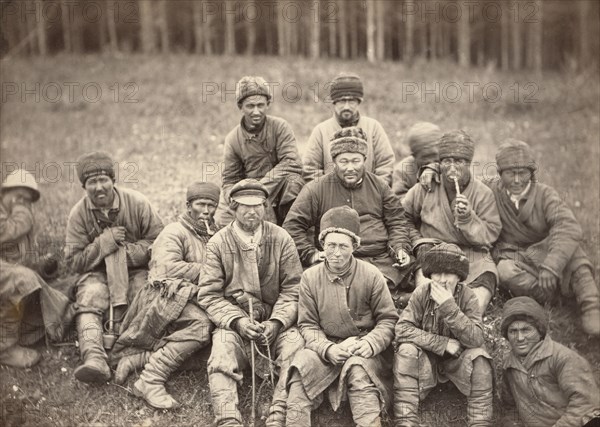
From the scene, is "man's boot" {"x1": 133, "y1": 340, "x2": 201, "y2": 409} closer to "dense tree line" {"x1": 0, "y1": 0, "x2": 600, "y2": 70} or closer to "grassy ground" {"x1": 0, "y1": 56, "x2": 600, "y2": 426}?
"grassy ground" {"x1": 0, "y1": 56, "x2": 600, "y2": 426}

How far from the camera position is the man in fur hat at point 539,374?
556 cm

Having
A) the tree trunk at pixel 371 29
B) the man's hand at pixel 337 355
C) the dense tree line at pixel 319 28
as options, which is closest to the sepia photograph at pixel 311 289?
the man's hand at pixel 337 355

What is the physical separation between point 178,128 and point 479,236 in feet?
27.0

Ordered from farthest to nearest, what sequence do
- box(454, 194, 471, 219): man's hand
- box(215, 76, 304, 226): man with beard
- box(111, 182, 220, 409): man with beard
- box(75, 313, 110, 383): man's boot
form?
box(215, 76, 304, 226): man with beard, box(454, 194, 471, 219): man's hand, box(75, 313, 110, 383): man's boot, box(111, 182, 220, 409): man with beard

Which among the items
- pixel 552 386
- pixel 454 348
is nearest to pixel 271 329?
pixel 454 348

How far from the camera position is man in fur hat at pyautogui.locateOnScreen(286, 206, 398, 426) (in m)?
5.59

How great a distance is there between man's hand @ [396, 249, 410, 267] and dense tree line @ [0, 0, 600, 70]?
16470mm

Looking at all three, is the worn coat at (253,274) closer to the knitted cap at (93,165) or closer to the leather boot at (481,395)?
the knitted cap at (93,165)

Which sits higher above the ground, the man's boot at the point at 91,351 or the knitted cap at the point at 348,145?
the knitted cap at the point at 348,145

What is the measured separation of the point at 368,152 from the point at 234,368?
10.5 ft

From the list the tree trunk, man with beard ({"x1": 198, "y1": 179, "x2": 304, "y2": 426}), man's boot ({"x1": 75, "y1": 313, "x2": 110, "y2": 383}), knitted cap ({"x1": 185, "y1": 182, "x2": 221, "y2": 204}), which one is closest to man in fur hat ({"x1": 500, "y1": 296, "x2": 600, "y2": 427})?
man with beard ({"x1": 198, "y1": 179, "x2": 304, "y2": 426})

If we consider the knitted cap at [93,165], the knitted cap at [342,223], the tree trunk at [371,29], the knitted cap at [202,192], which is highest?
the tree trunk at [371,29]

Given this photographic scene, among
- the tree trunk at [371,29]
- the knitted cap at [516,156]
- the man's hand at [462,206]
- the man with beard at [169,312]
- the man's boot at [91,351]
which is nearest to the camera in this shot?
the man with beard at [169,312]

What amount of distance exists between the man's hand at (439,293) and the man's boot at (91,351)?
3.00 metres
